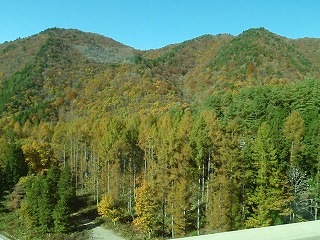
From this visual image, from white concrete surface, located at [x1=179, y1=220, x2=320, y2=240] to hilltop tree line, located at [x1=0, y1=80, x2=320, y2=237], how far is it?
18.3 meters

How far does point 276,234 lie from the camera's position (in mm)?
2617

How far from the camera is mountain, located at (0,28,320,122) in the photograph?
66.8 meters

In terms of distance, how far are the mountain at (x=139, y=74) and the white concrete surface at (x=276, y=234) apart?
5346 cm

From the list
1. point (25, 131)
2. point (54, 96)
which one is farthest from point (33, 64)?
point (25, 131)

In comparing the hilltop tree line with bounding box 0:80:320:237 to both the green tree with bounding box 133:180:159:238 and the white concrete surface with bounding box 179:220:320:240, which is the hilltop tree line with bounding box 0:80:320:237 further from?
the white concrete surface with bounding box 179:220:320:240

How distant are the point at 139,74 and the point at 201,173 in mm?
58995

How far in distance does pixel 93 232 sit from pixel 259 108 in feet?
59.7

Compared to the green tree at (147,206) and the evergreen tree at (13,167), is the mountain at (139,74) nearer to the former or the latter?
the evergreen tree at (13,167)

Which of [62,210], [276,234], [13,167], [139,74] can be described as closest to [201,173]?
[62,210]

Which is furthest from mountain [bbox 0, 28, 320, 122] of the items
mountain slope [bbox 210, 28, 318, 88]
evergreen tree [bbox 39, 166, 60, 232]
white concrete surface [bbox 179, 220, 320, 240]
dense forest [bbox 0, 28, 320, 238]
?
white concrete surface [bbox 179, 220, 320, 240]

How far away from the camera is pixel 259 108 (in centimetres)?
3444

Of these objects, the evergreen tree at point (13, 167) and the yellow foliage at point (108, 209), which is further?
the evergreen tree at point (13, 167)

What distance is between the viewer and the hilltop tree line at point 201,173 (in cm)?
2100

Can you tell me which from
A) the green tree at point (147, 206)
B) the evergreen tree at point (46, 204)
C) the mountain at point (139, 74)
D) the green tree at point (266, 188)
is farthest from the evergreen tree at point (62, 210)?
the mountain at point (139, 74)
